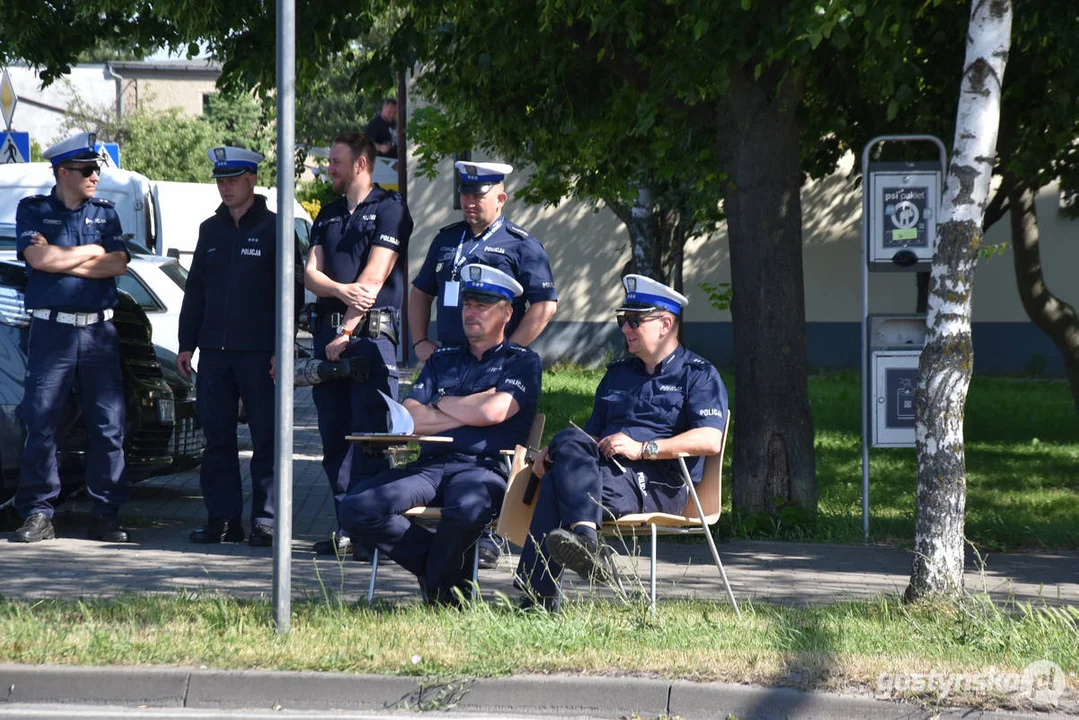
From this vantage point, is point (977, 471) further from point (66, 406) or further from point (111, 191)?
point (111, 191)

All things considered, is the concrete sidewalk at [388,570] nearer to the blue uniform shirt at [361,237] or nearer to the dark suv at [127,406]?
the dark suv at [127,406]

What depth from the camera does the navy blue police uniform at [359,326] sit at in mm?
7812

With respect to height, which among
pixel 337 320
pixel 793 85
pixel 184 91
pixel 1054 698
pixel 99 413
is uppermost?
pixel 184 91

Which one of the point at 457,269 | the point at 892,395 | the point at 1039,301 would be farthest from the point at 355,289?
the point at 1039,301

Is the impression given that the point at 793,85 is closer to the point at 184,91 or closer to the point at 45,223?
the point at 45,223

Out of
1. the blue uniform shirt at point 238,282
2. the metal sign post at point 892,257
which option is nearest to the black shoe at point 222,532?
the blue uniform shirt at point 238,282

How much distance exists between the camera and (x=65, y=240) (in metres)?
8.14

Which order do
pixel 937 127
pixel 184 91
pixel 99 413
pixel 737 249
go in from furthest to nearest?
pixel 184 91 → pixel 937 127 → pixel 737 249 → pixel 99 413

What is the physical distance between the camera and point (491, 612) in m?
5.81

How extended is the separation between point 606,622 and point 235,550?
296 cm

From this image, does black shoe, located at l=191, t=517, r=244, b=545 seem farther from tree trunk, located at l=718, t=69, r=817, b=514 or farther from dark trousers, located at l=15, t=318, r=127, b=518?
tree trunk, located at l=718, t=69, r=817, b=514

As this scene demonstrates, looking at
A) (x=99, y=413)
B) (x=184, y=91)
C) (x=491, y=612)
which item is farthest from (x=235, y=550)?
(x=184, y=91)

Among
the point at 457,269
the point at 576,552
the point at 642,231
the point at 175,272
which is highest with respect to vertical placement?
the point at 642,231

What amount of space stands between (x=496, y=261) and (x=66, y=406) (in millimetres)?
2742
